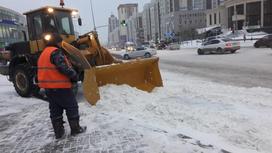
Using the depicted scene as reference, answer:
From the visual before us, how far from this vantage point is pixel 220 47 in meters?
29.9

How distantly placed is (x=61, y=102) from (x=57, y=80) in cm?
40

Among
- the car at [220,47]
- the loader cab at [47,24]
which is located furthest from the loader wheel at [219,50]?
the loader cab at [47,24]

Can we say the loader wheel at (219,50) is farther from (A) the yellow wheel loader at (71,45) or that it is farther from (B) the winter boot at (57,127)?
(B) the winter boot at (57,127)

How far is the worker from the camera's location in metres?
5.23

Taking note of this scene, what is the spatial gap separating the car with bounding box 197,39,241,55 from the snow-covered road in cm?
2127

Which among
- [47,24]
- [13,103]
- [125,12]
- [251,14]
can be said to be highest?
[125,12]

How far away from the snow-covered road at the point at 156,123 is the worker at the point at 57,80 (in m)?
0.44

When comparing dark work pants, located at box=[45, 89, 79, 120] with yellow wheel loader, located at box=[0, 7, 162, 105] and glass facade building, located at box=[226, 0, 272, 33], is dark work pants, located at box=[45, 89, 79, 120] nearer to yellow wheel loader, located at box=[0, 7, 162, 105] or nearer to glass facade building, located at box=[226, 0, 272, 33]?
yellow wheel loader, located at box=[0, 7, 162, 105]

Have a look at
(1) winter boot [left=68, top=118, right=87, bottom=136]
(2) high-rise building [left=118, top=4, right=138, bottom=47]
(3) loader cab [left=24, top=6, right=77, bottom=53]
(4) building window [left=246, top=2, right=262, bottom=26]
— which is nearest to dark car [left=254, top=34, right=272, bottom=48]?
(3) loader cab [left=24, top=6, right=77, bottom=53]

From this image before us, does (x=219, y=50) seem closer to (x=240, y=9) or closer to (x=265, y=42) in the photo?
(x=265, y=42)

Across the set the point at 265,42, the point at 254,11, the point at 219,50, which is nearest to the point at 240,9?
the point at 254,11

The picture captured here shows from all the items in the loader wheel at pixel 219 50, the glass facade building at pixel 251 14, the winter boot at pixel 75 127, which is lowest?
the loader wheel at pixel 219 50

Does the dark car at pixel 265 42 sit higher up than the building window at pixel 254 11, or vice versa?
the building window at pixel 254 11

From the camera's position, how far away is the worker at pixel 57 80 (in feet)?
17.2
